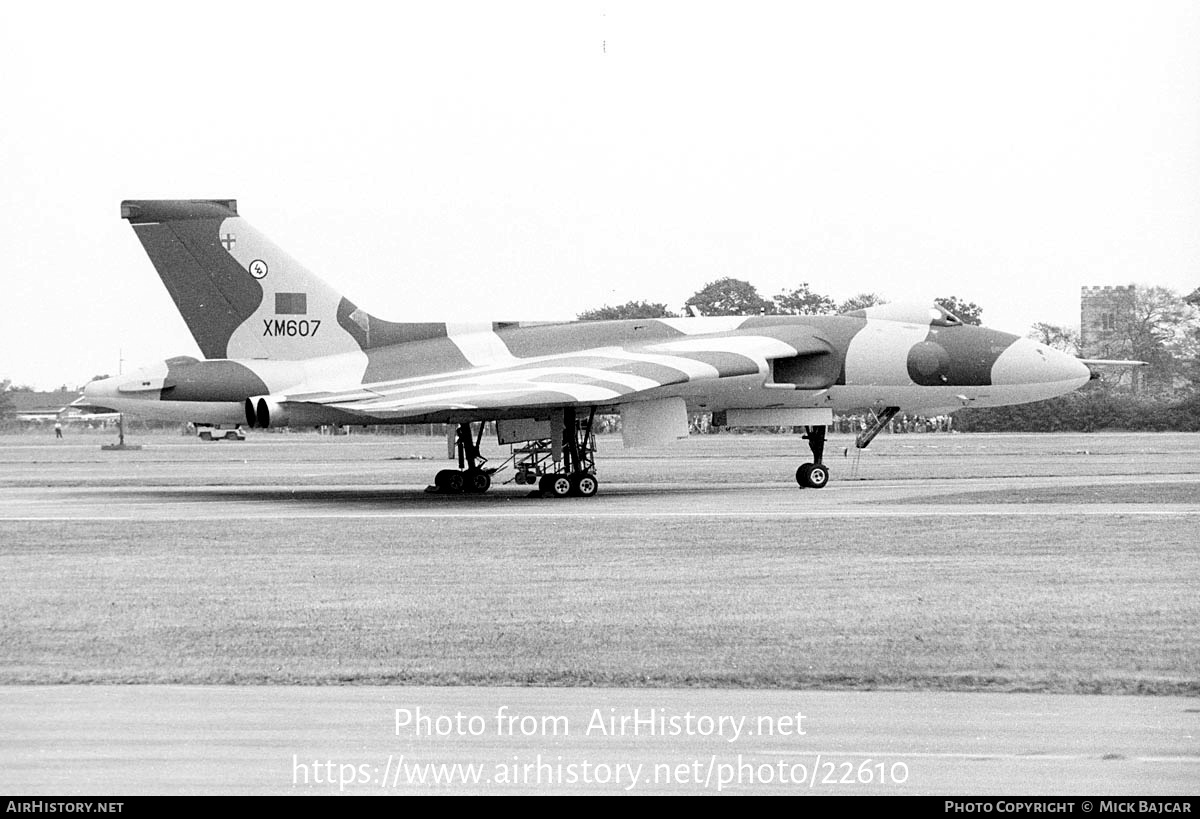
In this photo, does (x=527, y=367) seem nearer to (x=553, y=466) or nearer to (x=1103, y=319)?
(x=553, y=466)

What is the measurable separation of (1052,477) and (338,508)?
53.0 ft

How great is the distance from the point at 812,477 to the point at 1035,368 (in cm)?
546

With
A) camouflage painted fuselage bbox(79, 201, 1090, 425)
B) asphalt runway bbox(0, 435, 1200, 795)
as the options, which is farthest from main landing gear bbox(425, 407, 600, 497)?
asphalt runway bbox(0, 435, 1200, 795)

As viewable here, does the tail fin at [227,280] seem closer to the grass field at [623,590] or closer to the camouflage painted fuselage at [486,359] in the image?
the camouflage painted fuselage at [486,359]

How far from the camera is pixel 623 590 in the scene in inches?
533

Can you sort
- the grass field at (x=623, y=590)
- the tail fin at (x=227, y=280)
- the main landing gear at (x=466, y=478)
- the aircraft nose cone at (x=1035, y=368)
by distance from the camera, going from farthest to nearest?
1. the aircraft nose cone at (x=1035, y=368)
2. the main landing gear at (x=466, y=478)
3. the tail fin at (x=227, y=280)
4. the grass field at (x=623, y=590)

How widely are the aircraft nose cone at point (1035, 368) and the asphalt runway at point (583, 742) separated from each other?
22.5 m

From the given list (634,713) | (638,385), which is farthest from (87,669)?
(638,385)

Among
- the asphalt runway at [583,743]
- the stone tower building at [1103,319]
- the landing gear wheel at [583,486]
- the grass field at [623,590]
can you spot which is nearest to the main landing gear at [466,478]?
the grass field at [623,590]

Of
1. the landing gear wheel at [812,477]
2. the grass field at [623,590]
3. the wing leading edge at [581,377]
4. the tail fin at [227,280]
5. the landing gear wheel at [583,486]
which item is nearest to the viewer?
the grass field at [623,590]

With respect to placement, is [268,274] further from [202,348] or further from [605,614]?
[605,614]

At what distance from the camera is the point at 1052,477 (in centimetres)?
3241

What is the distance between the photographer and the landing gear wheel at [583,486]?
27.2 m

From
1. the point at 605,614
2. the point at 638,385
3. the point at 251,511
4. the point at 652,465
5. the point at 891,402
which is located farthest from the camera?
the point at 652,465
